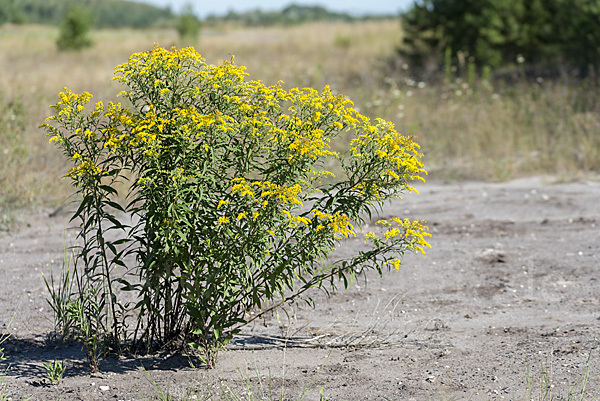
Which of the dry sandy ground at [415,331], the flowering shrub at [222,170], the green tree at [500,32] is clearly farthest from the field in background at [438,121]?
the flowering shrub at [222,170]

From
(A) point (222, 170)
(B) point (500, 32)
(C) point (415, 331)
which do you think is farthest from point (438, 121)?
(A) point (222, 170)

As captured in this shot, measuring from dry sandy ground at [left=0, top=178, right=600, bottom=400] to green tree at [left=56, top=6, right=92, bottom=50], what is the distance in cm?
1778

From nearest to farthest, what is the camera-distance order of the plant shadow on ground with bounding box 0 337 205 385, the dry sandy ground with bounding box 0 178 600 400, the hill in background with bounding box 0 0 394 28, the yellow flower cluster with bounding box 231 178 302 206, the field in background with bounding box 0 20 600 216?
the yellow flower cluster with bounding box 231 178 302 206
the dry sandy ground with bounding box 0 178 600 400
the plant shadow on ground with bounding box 0 337 205 385
the field in background with bounding box 0 20 600 216
the hill in background with bounding box 0 0 394 28

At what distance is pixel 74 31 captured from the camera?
2378 centimetres

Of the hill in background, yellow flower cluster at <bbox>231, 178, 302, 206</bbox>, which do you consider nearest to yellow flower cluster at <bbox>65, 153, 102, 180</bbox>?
yellow flower cluster at <bbox>231, 178, 302, 206</bbox>

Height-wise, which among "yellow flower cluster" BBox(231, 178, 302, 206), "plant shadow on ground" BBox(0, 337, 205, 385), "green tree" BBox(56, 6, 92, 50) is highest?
"green tree" BBox(56, 6, 92, 50)

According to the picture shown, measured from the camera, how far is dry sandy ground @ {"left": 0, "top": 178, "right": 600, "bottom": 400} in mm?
3664

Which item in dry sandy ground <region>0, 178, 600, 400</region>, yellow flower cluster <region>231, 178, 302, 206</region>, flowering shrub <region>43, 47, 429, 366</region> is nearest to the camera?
yellow flower cluster <region>231, 178, 302, 206</region>

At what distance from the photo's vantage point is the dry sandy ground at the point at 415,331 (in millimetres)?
3664

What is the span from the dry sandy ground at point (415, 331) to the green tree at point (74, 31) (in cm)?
1778

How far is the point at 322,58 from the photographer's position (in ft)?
64.7

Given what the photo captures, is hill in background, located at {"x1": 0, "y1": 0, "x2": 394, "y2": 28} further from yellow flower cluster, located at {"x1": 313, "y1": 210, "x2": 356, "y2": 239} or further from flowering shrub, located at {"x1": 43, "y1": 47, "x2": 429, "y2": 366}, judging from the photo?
yellow flower cluster, located at {"x1": 313, "y1": 210, "x2": 356, "y2": 239}

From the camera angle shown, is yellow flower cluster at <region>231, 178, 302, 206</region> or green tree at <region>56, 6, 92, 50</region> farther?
green tree at <region>56, 6, 92, 50</region>

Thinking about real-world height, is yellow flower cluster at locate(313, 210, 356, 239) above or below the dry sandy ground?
above
